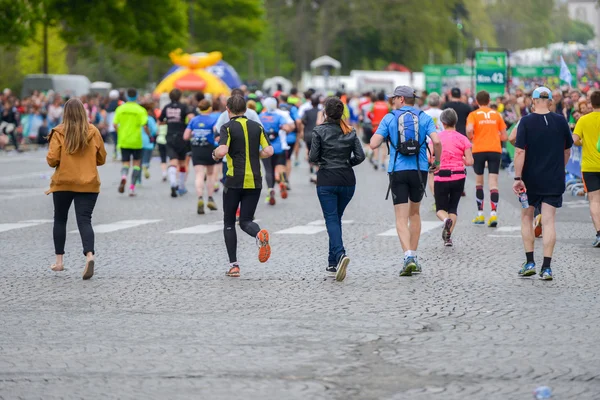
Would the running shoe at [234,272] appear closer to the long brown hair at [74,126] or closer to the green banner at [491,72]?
the long brown hair at [74,126]

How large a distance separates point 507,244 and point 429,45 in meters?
71.4

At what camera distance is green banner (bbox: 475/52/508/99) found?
3369 centimetres

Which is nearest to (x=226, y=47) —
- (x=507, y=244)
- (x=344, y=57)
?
(x=344, y=57)

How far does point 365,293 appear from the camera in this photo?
33.9 feet

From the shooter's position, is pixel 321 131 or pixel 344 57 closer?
pixel 321 131

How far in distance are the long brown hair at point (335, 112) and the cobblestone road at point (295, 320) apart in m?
1.32

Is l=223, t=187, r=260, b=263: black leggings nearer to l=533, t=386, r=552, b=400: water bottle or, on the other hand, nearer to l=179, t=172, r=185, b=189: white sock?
l=533, t=386, r=552, b=400: water bottle

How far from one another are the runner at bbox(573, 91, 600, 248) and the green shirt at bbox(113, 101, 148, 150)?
31.7 ft

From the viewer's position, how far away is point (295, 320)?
8.98 m

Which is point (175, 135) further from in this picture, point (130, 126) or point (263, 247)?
point (263, 247)

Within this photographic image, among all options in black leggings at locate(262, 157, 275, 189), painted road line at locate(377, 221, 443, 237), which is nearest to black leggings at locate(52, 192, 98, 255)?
painted road line at locate(377, 221, 443, 237)

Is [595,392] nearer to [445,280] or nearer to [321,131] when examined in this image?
[445,280]

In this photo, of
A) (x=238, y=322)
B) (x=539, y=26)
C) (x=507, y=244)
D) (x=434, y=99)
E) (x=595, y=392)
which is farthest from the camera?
(x=539, y=26)

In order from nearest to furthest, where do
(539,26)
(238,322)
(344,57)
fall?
1. (238,322)
2. (344,57)
3. (539,26)
